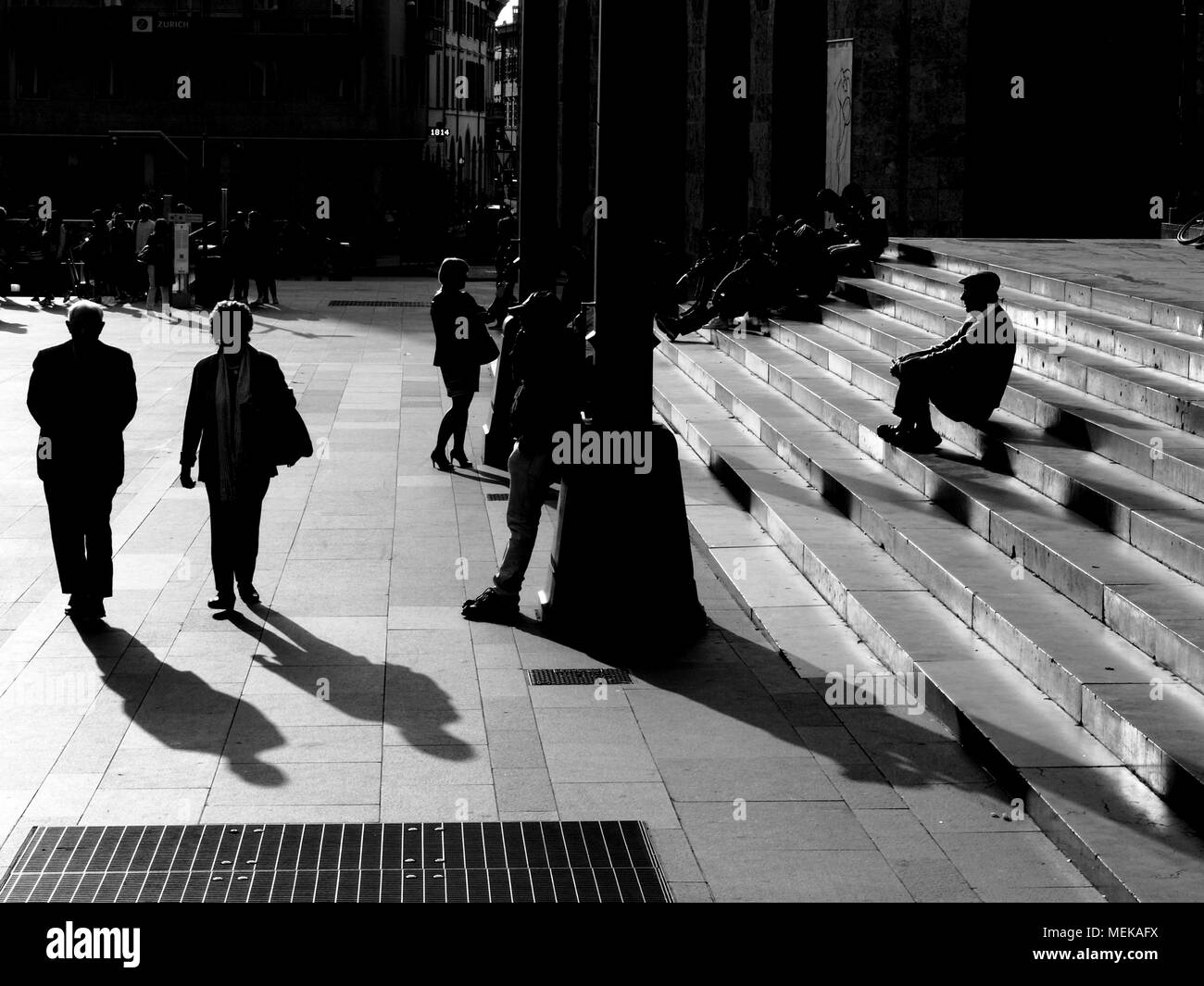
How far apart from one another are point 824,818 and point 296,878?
2026 mm

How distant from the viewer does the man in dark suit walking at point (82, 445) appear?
29.9 ft

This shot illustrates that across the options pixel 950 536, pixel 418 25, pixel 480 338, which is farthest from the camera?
pixel 418 25

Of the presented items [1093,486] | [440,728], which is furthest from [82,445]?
[1093,486]

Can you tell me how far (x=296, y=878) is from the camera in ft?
18.9

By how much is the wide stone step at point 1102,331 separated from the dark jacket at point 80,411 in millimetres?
7001

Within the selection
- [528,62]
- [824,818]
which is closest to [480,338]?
[528,62]

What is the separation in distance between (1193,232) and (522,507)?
14.5 meters

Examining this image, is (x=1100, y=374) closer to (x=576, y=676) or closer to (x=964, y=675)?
(x=964, y=675)

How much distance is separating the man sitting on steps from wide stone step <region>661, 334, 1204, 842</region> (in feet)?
1.75

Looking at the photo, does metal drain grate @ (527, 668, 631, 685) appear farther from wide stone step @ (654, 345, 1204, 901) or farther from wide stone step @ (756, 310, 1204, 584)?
wide stone step @ (756, 310, 1204, 584)

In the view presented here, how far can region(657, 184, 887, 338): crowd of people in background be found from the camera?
18.7 metres

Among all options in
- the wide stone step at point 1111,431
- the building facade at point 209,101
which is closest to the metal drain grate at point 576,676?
the wide stone step at point 1111,431

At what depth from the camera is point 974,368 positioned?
11281 millimetres

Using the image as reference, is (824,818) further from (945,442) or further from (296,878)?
(945,442)
